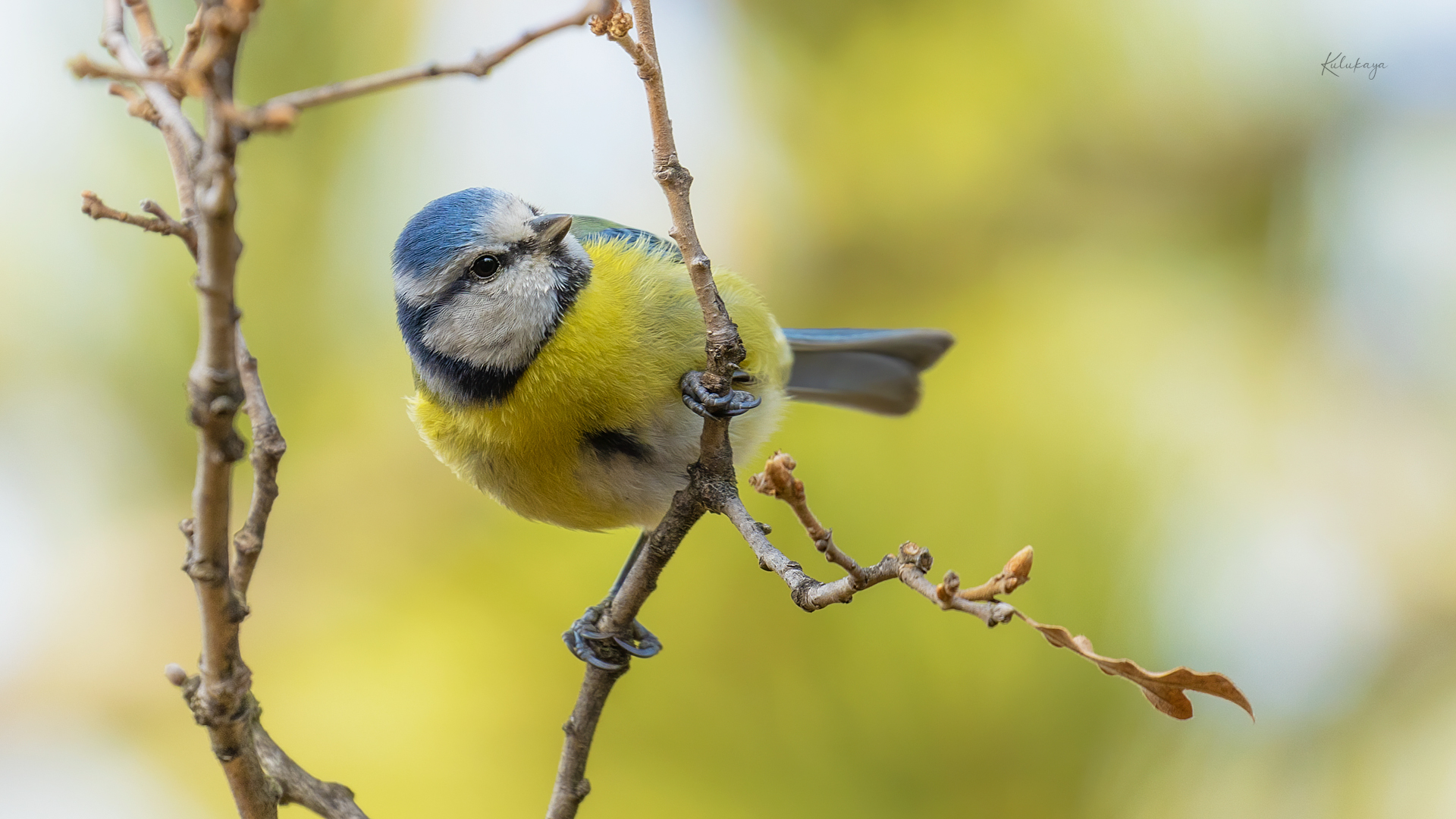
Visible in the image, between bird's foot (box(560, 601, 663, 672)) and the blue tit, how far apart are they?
0.22 feet

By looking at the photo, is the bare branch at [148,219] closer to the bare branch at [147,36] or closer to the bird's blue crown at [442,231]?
the bare branch at [147,36]

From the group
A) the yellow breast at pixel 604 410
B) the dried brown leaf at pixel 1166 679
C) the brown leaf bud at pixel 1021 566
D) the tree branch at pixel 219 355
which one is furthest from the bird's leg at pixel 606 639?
the dried brown leaf at pixel 1166 679

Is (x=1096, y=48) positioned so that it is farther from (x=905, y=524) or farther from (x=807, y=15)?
(x=905, y=524)

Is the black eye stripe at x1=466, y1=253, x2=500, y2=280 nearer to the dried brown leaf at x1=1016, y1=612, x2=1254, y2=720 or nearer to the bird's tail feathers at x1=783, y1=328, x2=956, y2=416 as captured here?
the bird's tail feathers at x1=783, y1=328, x2=956, y2=416

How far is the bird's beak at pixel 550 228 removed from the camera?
79.3 inches

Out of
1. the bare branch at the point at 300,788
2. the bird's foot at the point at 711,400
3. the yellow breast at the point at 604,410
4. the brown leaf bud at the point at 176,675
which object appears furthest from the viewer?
the yellow breast at the point at 604,410

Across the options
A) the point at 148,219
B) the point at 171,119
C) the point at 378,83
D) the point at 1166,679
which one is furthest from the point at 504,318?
the point at 1166,679

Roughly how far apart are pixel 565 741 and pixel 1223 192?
2.37 metres

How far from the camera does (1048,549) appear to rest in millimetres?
2393

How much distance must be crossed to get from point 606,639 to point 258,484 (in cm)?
78

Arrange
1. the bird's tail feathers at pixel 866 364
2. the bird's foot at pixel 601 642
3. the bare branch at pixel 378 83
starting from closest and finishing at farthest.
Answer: the bare branch at pixel 378 83
the bird's foot at pixel 601 642
the bird's tail feathers at pixel 866 364

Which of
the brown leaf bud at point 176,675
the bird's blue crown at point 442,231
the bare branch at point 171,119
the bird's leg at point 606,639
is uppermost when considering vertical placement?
the bare branch at point 171,119

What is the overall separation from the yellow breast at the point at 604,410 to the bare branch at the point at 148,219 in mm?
859

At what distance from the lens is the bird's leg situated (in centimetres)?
173
